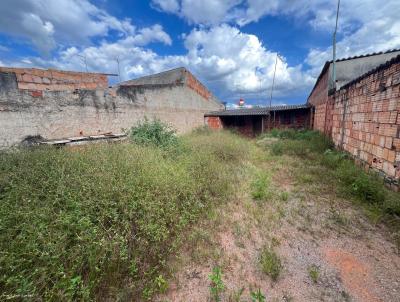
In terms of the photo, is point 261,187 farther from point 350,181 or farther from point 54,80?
point 54,80

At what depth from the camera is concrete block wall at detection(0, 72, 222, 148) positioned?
155 inches

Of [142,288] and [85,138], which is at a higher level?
[85,138]

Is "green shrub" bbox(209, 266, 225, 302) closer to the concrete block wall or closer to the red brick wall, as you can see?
the concrete block wall

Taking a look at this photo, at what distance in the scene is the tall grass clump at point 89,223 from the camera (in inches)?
63.6

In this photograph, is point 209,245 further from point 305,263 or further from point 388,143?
point 388,143

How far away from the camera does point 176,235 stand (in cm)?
246

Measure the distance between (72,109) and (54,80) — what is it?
31.8 inches

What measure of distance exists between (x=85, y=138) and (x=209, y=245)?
14.4 ft

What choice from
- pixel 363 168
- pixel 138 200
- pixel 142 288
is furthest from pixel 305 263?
pixel 363 168

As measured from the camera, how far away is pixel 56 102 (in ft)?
15.5

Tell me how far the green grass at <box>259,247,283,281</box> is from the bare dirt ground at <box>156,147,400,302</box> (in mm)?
41

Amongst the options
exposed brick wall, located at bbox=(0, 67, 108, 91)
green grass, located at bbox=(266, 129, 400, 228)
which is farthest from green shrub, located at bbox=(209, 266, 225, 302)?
exposed brick wall, located at bbox=(0, 67, 108, 91)

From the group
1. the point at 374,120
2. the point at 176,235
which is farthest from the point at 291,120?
the point at 176,235

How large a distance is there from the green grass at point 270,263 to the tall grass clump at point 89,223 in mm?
1061
